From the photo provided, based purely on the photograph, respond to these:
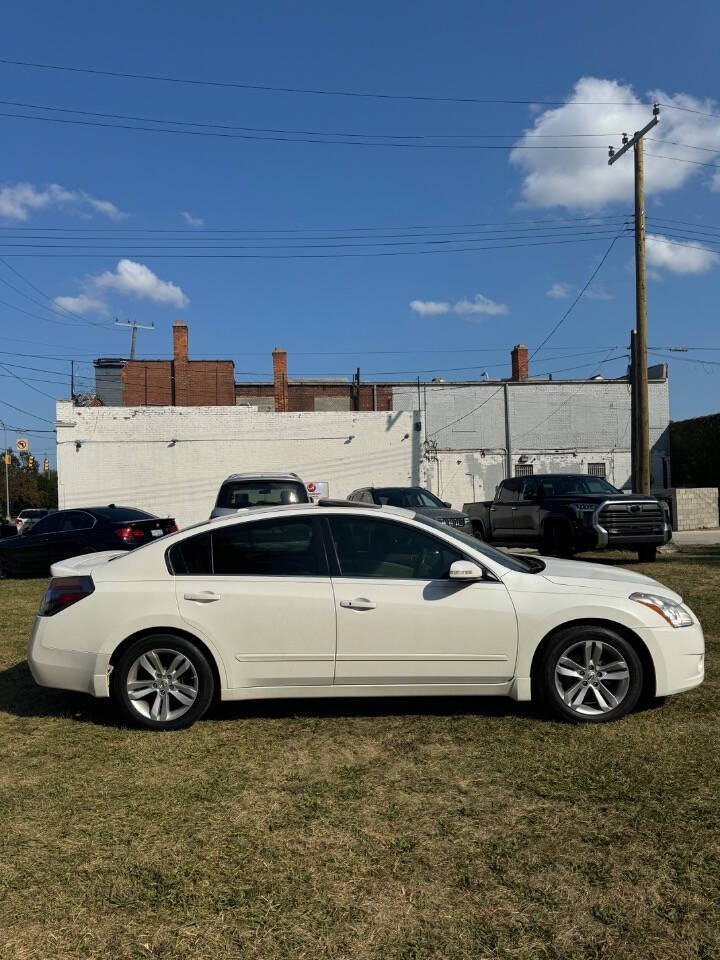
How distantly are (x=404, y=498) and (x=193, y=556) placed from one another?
11.1 metres

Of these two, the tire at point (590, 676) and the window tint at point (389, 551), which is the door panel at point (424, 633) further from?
the tire at point (590, 676)

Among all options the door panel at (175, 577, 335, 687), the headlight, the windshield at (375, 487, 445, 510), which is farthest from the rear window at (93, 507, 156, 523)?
the headlight

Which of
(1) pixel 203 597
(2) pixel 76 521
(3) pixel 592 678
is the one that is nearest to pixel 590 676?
(3) pixel 592 678

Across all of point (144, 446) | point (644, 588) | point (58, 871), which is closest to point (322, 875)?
point (58, 871)

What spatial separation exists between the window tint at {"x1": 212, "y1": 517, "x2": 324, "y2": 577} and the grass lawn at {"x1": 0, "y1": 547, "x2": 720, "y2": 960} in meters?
1.05

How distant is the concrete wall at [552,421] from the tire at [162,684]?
3708 centimetres

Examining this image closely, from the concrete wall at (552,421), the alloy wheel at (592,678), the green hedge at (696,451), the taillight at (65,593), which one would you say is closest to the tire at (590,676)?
the alloy wheel at (592,678)

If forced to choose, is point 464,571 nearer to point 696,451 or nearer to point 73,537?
point 73,537

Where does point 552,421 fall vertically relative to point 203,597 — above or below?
above

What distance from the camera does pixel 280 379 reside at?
151ft

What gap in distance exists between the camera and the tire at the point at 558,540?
46.2 ft

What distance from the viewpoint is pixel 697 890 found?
3.12m

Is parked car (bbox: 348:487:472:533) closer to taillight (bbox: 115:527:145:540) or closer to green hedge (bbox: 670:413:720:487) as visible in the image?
taillight (bbox: 115:527:145:540)

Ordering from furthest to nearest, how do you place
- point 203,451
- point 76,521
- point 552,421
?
point 552,421 → point 203,451 → point 76,521
